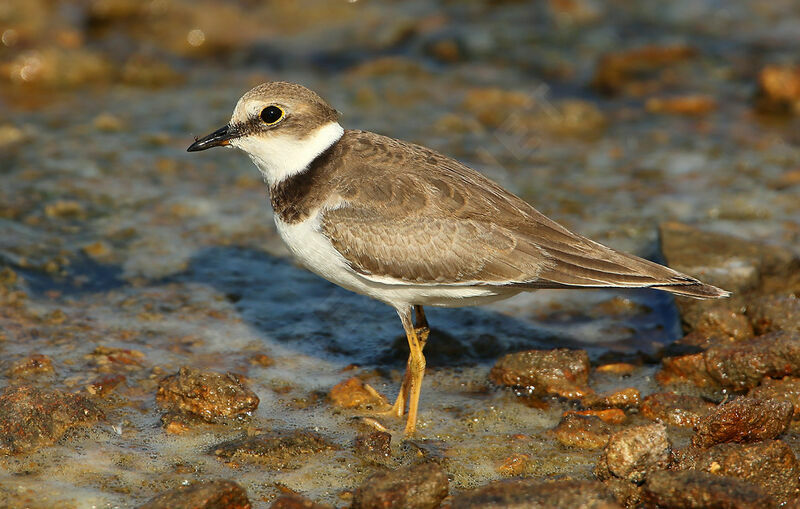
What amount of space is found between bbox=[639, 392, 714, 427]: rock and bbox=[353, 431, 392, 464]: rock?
5.72 feet

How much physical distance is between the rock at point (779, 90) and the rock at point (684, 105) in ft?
1.94

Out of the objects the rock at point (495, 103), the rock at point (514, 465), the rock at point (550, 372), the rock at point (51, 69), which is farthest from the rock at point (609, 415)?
the rock at point (51, 69)

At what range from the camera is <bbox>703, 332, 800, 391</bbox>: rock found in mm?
6105

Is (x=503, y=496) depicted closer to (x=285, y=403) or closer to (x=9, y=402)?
(x=285, y=403)

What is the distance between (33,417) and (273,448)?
4.61ft

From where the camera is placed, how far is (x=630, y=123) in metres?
11.2

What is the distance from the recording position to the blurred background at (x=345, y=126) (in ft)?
23.3

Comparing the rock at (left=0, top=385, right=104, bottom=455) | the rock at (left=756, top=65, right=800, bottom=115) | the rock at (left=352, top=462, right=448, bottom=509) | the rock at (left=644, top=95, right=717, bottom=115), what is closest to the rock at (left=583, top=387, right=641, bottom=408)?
the rock at (left=352, top=462, right=448, bottom=509)

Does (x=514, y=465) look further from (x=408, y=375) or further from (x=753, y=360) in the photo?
(x=753, y=360)

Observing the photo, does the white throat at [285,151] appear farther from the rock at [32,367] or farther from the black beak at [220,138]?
the rock at [32,367]

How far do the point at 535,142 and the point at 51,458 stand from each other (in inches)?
278

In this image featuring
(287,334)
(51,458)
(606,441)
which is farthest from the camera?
(287,334)

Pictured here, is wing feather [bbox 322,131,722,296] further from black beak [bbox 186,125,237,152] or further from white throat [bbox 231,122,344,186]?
black beak [bbox 186,125,237,152]

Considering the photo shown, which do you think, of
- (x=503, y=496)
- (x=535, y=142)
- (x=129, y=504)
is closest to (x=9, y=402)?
(x=129, y=504)
